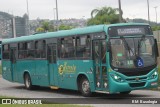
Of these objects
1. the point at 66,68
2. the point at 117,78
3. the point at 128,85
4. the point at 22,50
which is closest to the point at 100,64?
the point at 117,78

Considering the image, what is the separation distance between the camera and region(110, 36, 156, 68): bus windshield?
16.5 m

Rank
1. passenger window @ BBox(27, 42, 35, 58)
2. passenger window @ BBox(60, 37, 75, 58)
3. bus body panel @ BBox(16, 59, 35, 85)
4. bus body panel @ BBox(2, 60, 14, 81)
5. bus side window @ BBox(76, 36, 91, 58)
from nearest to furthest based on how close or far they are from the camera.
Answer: bus side window @ BBox(76, 36, 91, 58), passenger window @ BBox(60, 37, 75, 58), passenger window @ BBox(27, 42, 35, 58), bus body panel @ BBox(16, 59, 35, 85), bus body panel @ BBox(2, 60, 14, 81)

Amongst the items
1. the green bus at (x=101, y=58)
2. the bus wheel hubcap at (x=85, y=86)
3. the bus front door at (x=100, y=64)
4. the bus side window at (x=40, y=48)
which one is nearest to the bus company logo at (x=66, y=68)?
the green bus at (x=101, y=58)

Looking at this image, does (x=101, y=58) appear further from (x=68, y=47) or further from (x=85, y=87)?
(x=68, y=47)

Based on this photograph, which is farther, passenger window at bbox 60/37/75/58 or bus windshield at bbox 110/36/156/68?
passenger window at bbox 60/37/75/58

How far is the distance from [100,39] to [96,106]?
3250mm

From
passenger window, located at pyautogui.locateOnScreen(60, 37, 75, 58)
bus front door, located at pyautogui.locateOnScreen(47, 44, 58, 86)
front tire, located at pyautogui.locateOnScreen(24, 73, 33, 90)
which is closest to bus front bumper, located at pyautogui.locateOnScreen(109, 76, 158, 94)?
passenger window, located at pyautogui.locateOnScreen(60, 37, 75, 58)

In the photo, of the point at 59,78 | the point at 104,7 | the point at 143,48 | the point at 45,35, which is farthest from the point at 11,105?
the point at 104,7

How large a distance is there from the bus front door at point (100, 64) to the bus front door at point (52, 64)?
3.66 m

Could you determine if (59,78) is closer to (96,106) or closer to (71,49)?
(71,49)

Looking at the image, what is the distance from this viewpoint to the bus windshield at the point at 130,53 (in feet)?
54.0

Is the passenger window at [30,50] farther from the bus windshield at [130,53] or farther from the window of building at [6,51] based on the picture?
the bus windshield at [130,53]

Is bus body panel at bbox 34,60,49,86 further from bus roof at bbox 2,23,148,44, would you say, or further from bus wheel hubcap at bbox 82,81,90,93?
bus wheel hubcap at bbox 82,81,90,93

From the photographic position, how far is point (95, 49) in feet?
57.1
